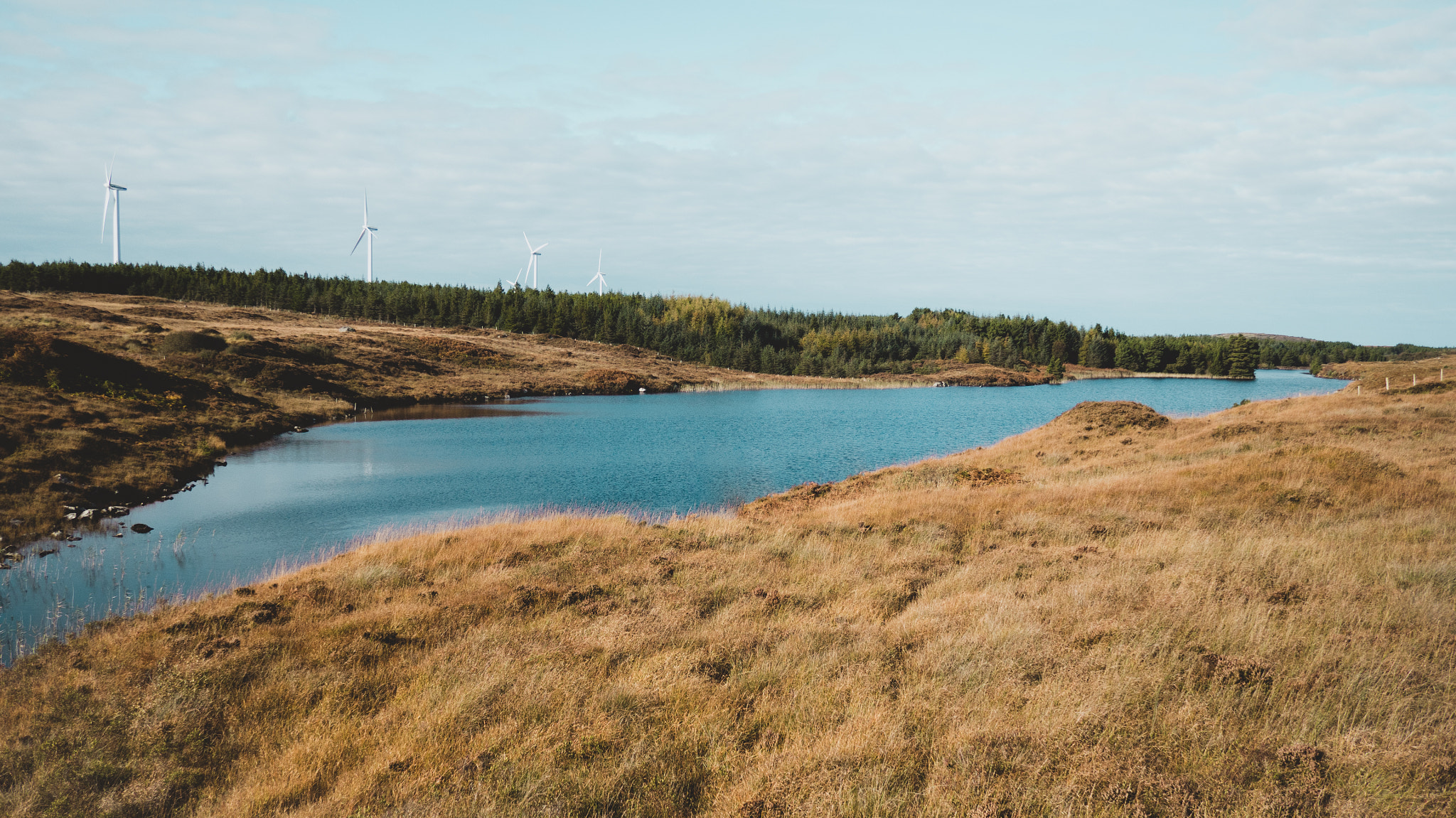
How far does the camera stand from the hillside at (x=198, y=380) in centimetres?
2731

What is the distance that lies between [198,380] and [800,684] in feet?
190

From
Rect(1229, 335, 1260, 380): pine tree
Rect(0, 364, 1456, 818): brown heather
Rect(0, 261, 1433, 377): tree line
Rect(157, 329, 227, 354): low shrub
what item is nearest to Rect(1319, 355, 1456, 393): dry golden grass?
Rect(0, 364, 1456, 818): brown heather

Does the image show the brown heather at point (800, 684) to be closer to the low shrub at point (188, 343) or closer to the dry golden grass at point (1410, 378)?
the dry golden grass at point (1410, 378)

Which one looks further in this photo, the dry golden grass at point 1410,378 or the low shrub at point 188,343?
the low shrub at point 188,343

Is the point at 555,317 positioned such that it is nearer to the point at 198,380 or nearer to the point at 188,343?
the point at 188,343

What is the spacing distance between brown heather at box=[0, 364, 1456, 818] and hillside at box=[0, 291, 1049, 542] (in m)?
17.2

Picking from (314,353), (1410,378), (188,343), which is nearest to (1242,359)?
(1410,378)

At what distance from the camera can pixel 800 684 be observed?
897 centimetres

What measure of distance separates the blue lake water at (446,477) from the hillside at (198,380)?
8.59 ft

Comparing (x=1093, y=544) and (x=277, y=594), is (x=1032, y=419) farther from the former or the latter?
(x=277, y=594)

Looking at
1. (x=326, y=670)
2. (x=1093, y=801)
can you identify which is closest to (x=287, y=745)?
(x=326, y=670)

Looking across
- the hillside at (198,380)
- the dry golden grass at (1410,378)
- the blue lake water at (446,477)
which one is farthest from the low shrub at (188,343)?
the dry golden grass at (1410,378)

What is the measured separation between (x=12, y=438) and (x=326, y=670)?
27.8 meters

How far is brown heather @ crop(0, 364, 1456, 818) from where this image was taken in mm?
6797
